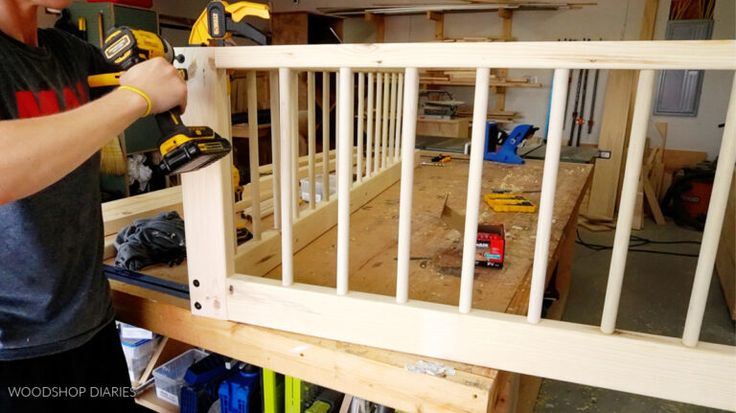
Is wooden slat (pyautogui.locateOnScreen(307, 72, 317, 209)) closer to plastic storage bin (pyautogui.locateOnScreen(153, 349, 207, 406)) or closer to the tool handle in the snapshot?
the tool handle

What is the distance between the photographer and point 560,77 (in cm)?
60

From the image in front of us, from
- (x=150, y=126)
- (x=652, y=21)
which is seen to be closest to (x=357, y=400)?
(x=150, y=126)

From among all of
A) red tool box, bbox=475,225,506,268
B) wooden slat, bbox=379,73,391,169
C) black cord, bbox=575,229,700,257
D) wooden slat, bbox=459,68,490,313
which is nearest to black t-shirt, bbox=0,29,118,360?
wooden slat, bbox=459,68,490,313

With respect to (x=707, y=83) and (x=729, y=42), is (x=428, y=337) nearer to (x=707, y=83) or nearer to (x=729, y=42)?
(x=729, y=42)

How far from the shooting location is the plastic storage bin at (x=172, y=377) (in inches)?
57.7

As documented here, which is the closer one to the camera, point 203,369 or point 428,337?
point 428,337

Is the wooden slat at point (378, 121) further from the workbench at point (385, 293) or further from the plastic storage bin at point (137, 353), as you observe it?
the plastic storage bin at point (137, 353)

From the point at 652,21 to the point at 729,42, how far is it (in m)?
4.39

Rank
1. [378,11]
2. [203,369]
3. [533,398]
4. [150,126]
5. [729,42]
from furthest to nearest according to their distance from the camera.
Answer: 1. [378,11]
2. [150,126]
3. [533,398]
4. [203,369]
5. [729,42]

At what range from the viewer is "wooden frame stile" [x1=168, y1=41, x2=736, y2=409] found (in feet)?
1.92

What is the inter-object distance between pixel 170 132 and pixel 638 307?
2723 millimetres

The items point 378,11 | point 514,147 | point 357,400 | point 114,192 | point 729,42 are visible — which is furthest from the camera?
point 378,11

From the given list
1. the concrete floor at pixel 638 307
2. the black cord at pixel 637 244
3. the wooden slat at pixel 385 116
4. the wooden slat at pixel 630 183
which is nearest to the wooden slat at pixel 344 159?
the wooden slat at pixel 630 183

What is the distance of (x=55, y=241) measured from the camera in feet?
2.56
